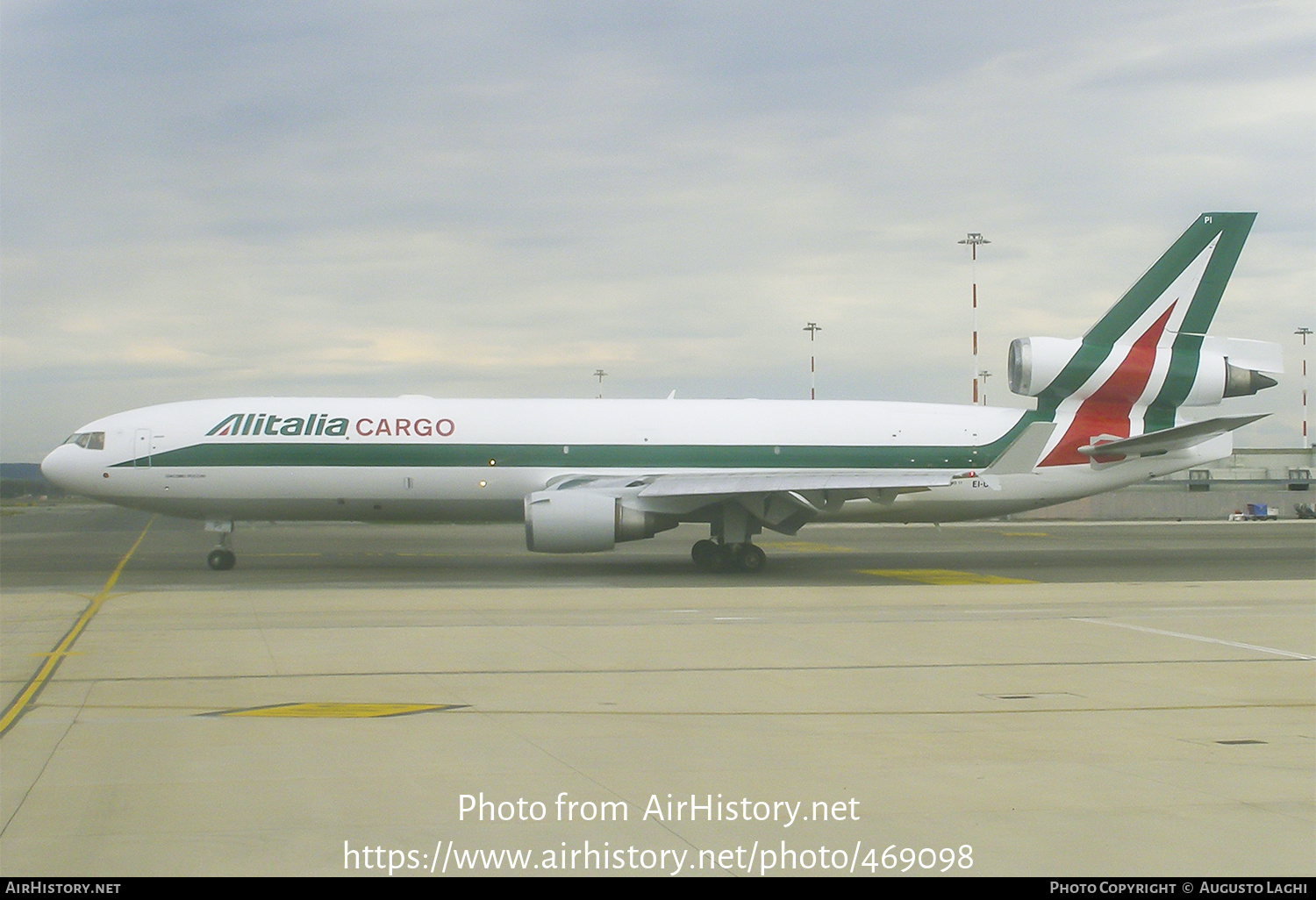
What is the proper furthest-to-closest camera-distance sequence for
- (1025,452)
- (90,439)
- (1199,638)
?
(90,439) → (1025,452) → (1199,638)

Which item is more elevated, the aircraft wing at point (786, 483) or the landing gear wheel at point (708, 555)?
the aircraft wing at point (786, 483)

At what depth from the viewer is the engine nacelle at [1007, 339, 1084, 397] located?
1075 inches

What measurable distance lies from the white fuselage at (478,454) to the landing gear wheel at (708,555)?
6.05 feet

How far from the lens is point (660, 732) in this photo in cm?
874

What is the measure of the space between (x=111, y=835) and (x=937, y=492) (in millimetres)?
22796

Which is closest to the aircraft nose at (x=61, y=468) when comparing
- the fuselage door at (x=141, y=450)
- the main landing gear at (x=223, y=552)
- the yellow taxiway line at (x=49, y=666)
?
the fuselage door at (x=141, y=450)

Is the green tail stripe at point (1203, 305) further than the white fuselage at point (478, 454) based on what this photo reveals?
Yes

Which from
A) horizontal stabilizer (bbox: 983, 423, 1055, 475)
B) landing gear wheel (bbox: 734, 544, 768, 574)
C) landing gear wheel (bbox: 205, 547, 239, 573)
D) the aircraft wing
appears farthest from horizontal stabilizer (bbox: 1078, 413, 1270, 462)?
landing gear wheel (bbox: 205, 547, 239, 573)

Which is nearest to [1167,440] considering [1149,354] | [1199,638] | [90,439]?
[1149,354]

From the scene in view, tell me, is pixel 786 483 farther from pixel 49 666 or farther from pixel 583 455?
pixel 49 666

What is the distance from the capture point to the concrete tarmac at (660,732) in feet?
19.2

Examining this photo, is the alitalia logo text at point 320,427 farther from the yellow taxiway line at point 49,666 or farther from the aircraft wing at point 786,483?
the aircraft wing at point 786,483

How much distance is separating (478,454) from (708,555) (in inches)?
222
